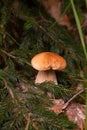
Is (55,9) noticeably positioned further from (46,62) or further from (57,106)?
(57,106)

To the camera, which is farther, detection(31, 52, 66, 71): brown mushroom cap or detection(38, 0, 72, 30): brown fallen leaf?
detection(38, 0, 72, 30): brown fallen leaf

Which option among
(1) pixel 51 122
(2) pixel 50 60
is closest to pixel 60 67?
(2) pixel 50 60

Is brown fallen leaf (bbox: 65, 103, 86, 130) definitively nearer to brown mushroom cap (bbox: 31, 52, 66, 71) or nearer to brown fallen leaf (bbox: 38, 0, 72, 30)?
brown mushroom cap (bbox: 31, 52, 66, 71)

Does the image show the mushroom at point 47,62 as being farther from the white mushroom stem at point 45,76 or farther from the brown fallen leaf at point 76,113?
the brown fallen leaf at point 76,113

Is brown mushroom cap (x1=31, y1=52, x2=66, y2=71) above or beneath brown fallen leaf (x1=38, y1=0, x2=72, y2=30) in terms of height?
beneath

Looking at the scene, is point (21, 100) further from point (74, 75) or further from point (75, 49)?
point (75, 49)

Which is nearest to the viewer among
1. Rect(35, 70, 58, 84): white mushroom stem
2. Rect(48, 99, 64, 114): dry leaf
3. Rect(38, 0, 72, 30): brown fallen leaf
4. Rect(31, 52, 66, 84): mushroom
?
Rect(48, 99, 64, 114): dry leaf

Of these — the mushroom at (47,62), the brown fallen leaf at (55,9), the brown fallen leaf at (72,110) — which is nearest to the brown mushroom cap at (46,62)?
the mushroom at (47,62)

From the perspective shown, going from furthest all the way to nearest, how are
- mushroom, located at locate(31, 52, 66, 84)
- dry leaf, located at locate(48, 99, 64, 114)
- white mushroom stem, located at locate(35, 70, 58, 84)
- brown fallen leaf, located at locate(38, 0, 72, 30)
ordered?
brown fallen leaf, located at locate(38, 0, 72, 30) < white mushroom stem, located at locate(35, 70, 58, 84) < mushroom, located at locate(31, 52, 66, 84) < dry leaf, located at locate(48, 99, 64, 114)

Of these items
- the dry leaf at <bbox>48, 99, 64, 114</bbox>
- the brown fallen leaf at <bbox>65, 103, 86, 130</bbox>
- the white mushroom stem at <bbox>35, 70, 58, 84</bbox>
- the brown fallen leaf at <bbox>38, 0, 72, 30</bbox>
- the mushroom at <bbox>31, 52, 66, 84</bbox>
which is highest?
the brown fallen leaf at <bbox>38, 0, 72, 30</bbox>

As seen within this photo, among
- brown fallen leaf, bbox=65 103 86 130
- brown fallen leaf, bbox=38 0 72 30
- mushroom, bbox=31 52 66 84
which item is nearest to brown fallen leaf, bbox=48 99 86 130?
brown fallen leaf, bbox=65 103 86 130

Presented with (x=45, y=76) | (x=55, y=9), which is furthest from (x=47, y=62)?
(x=55, y=9)
